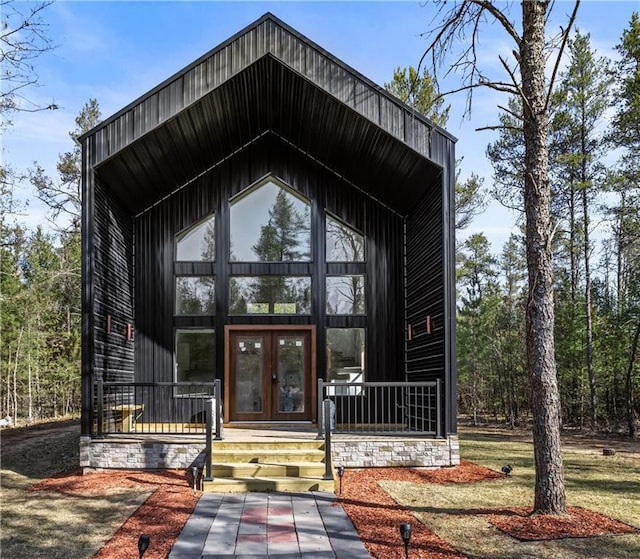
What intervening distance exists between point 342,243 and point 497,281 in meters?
12.0

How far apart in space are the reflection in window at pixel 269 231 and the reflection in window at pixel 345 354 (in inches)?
61.9

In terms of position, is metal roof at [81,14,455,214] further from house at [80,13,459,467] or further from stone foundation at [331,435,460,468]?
stone foundation at [331,435,460,468]

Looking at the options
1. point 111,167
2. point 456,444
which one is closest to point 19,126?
point 111,167

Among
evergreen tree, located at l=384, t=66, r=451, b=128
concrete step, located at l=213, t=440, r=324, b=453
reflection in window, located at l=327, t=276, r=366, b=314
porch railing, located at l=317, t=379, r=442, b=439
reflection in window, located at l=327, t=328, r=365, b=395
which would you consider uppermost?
evergreen tree, located at l=384, t=66, r=451, b=128

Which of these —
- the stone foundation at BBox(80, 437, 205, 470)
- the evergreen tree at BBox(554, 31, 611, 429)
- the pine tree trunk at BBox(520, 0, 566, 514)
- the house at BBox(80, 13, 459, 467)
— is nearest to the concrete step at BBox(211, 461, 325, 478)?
the stone foundation at BBox(80, 437, 205, 470)

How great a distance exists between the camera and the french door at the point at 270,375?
10797mm

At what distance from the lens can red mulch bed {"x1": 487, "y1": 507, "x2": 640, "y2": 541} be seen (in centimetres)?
513

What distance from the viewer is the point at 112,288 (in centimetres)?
970

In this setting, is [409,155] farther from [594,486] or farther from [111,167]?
[594,486]

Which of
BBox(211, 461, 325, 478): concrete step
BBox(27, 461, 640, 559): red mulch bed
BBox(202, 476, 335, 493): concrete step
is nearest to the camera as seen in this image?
BBox(27, 461, 640, 559): red mulch bed

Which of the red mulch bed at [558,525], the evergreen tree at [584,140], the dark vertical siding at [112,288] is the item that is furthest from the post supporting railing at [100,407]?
the evergreen tree at [584,140]

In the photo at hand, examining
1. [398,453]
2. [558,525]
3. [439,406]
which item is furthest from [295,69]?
[558,525]

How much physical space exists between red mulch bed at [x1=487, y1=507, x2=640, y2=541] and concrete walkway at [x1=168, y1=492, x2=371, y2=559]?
1419mm

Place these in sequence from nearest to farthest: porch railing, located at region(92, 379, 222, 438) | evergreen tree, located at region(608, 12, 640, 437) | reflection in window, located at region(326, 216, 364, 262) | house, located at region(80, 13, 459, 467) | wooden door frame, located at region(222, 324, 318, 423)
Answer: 1. house, located at region(80, 13, 459, 467)
2. porch railing, located at region(92, 379, 222, 438)
3. wooden door frame, located at region(222, 324, 318, 423)
4. reflection in window, located at region(326, 216, 364, 262)
5. evergreen tree, located at region(608, 12, 640, 437)
